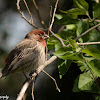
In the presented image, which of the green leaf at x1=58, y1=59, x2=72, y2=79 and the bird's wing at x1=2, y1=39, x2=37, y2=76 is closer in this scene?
the green leaf at x1=58, y1=59, x2=72, y2=79

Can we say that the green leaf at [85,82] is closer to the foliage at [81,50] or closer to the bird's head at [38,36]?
the foliage at [81,50]

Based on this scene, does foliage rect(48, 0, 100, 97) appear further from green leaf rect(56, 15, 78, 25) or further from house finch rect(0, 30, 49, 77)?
house finch rect(0, 30, 49, 77)

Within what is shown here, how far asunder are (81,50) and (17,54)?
80.9 inches

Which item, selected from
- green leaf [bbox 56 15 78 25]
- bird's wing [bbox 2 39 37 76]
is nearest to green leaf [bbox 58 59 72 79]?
green leaf [bbox 56 15 78 25]

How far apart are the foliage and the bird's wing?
891mm

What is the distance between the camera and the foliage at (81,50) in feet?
10.7

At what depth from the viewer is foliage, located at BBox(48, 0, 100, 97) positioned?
3.26 meters

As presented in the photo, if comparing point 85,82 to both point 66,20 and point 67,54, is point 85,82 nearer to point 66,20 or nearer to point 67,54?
point 67,54

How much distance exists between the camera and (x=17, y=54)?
496 cm

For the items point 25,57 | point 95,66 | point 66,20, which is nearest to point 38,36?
point 25,57

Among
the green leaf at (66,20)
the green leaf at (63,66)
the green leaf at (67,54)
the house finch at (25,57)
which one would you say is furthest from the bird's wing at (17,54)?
the green leaf at (67,54)

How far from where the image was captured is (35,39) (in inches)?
215

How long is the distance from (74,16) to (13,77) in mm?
4305

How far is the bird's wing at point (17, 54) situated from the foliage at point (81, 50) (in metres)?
0.89
